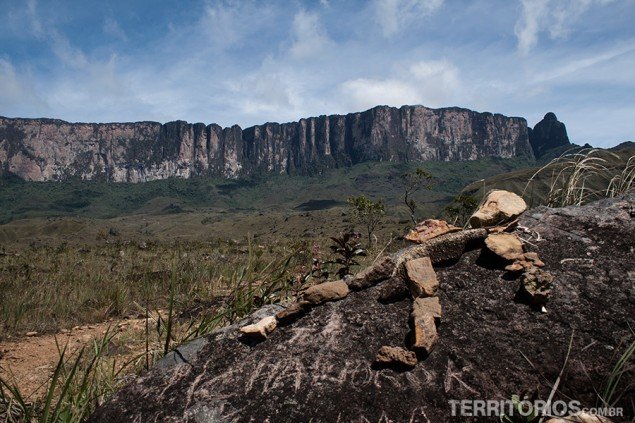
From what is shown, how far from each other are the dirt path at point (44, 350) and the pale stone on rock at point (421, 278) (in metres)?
2.53

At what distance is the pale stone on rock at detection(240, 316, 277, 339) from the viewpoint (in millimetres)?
2070

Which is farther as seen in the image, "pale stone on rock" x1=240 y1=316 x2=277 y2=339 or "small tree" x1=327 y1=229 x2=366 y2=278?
"small tree" x1=327 y1=229 x2=366 y2=278

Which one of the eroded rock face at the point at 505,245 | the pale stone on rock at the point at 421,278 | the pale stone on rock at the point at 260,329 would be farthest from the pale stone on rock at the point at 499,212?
the pale stone on rock at the point at 260,329

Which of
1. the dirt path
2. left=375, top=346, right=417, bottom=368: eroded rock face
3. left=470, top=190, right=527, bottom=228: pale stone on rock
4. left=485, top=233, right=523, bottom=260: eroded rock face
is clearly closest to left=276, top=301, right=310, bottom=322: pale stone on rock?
left=375, top=346, right=417, bottom=368: eroded rock face

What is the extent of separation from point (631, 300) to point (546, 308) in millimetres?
355

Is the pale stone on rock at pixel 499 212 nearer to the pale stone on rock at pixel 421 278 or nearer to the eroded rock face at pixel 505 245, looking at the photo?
the eroded rock face at pixel 505 245

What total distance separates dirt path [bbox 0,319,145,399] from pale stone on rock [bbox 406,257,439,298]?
2527 millimetres

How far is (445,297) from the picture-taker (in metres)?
2.08

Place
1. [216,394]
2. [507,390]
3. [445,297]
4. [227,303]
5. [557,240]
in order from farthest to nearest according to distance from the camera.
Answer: [227,303] → [557,240] → [445,297] → [216,394] → [507,390]

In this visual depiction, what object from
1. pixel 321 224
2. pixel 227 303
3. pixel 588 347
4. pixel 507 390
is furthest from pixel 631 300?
pixel 321 224

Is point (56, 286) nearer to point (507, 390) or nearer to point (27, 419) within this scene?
point (27, 419)

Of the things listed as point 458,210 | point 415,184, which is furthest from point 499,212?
point 415,184

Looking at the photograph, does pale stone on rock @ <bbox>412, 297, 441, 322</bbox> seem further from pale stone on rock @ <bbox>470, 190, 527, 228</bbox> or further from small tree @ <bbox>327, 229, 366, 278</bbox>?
small tree @ <bbox>327, 229, 366, 278</bbox>

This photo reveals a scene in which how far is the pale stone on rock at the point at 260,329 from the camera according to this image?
2070mm
